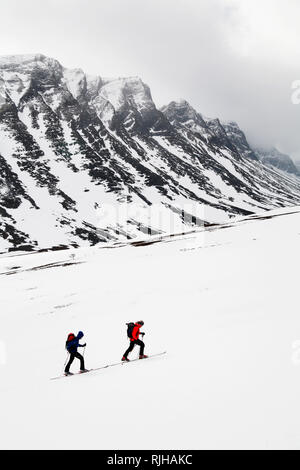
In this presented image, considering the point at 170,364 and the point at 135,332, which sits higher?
the point at 135,332

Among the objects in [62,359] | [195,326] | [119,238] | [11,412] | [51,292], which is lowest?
[11,412]

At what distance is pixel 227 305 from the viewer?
17516mm

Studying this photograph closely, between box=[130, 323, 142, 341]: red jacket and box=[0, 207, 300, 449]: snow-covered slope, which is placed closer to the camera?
box=[0, 207, 300, 449]: snow-covered slope

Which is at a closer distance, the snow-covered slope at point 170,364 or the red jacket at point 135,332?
the snow-covered slope at point 170,364

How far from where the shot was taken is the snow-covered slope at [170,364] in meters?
6.92

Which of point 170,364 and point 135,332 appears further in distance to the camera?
point 135,332

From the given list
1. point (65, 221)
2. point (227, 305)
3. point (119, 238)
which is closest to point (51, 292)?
point (227, 305)

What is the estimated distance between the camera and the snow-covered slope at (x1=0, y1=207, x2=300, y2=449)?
6918mm

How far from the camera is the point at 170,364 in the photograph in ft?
36.1

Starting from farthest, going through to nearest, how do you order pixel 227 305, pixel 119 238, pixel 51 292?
pixel 119 238 < pixel 51 292 < pixel 227 305

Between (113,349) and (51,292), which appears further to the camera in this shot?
(51,292)
